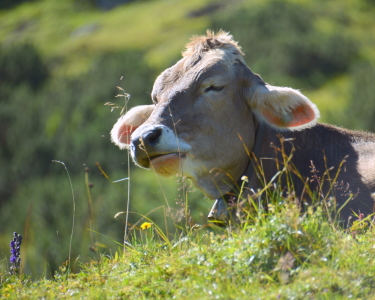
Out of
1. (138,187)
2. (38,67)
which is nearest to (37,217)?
(138,187)

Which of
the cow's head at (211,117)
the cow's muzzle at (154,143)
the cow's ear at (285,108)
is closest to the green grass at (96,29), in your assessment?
the cow's head at (211,117)

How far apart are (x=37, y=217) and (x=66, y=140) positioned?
1607 cm

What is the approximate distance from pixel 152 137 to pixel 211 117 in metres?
0.94

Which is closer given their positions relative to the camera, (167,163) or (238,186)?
(167,163)

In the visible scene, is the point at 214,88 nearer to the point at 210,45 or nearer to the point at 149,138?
the point at 210,45

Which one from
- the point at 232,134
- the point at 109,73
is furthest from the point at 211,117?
the point at 109,73

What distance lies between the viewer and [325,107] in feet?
220

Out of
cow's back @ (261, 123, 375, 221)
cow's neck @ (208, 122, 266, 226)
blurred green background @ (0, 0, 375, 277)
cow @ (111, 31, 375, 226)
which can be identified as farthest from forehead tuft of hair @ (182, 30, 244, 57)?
blurred green background @ (0, 0, 375, 277)

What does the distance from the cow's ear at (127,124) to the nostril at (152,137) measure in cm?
152

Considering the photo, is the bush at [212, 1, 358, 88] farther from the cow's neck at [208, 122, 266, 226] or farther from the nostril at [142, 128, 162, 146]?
the nostril at [142, 128, 162, 146]

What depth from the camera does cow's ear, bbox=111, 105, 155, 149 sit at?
820cm

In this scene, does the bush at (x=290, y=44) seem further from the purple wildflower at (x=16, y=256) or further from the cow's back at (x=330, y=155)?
the purple wildflower at (x=16, y=256)

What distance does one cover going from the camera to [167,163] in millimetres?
6734

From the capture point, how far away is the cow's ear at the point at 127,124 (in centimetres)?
820
